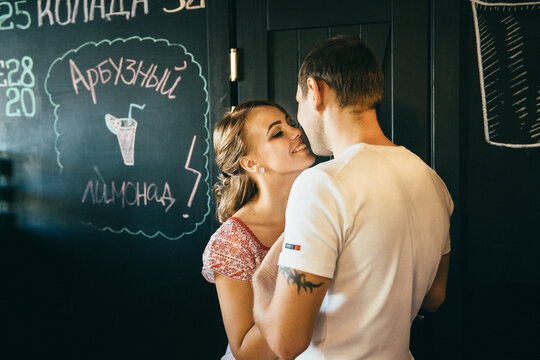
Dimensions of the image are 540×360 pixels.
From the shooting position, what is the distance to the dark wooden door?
5.47 feet

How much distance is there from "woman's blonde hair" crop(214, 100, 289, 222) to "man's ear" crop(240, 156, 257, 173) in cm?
2

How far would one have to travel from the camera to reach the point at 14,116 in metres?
2.31

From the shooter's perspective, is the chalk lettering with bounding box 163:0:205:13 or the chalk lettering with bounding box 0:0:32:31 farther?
the chalk lettering with bounding box 0:0:32:31

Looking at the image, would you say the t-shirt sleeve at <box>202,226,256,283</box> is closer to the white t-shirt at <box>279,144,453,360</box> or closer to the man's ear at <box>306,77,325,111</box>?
the white t-shirt at <box>279,144,453,360</box>

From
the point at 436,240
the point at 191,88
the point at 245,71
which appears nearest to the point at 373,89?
the point at 436,240

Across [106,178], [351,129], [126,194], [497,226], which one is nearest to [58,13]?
[106,178]

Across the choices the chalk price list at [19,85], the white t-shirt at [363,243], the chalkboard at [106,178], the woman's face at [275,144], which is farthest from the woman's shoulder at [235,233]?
the chalk price list at [19,85]

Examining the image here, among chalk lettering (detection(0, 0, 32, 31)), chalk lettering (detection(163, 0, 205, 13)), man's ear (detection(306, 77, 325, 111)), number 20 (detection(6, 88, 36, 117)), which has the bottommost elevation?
man's ear (detection(306, 77, 325, 111))

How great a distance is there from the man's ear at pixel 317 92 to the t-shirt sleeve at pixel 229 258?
561 millimetres

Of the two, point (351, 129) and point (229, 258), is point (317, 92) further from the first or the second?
point (229, 258)

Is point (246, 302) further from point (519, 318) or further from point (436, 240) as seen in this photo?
point (519, 318)

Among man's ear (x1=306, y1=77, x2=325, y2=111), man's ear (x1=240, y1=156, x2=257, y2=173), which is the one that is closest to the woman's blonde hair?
man's ear (x1=240, y1=156, x2=257, y2=173)

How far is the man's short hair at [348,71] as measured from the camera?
3.43 ft

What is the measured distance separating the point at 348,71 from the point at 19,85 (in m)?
2.06
